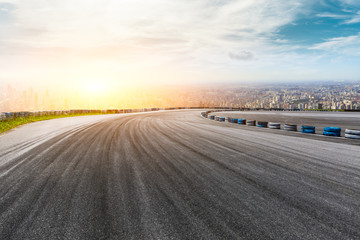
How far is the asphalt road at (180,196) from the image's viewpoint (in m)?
3.88

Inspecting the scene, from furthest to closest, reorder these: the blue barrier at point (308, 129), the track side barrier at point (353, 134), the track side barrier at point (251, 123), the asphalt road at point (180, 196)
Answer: the track side barrier at point (251, 123) → the blue barrier at point (308, 129) → the track side barrier at point (353, 134) → the asphalt road at point (180, 196)

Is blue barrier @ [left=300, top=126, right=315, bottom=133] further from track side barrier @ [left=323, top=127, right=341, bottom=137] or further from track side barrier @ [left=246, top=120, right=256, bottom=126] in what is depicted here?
track side barrier @ [left=246, top=120, right=256, bottom=126]

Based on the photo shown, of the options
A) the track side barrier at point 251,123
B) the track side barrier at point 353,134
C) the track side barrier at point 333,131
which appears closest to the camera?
the track side barrier at point 353,134

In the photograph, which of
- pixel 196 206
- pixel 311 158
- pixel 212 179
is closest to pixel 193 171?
pixel 212 179

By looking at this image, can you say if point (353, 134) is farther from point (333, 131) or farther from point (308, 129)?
point (308, 129)

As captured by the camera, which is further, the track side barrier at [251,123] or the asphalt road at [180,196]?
the track side barrier at [251,123]

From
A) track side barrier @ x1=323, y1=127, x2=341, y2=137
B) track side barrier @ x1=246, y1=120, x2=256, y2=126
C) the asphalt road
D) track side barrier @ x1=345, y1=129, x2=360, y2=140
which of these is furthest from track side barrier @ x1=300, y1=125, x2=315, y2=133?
the asphalt road

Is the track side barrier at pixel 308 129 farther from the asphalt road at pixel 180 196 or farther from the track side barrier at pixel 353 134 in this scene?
the asphalt road at pixel 180 196

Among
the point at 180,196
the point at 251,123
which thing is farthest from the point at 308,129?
the point at 180,196

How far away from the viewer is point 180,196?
5.19 meters

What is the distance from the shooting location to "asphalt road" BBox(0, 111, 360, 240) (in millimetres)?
3885

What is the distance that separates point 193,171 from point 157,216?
2973 mm

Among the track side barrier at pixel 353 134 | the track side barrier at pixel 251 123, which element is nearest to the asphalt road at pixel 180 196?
the track side barrier at pixel 353 134

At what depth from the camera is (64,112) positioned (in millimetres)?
44656
